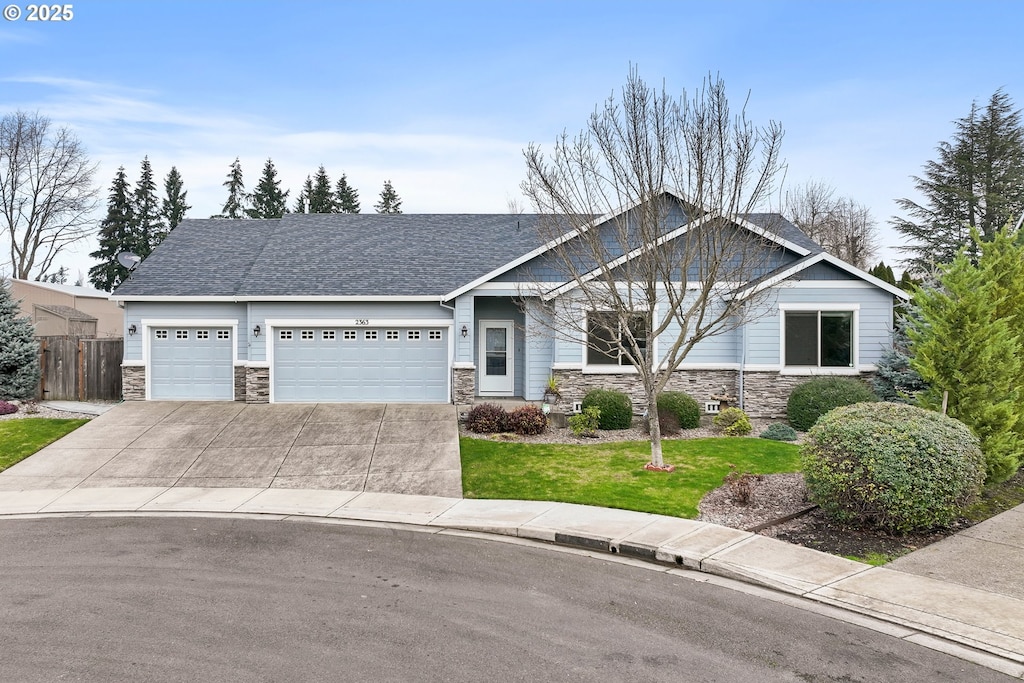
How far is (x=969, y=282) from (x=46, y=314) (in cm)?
3420

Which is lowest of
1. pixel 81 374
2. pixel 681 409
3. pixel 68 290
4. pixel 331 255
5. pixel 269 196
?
pixel 681 409

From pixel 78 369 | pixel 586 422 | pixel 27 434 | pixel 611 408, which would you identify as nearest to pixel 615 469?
pixel 586 422

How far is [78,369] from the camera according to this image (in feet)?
62.9

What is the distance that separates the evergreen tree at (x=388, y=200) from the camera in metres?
54.3

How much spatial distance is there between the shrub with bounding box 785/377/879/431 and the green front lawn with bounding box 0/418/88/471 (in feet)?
54.7

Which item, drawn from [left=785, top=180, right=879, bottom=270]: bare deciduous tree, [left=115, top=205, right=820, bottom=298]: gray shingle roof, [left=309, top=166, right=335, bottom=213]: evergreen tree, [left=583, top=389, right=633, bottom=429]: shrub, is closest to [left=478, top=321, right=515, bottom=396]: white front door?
[left=115, top=205, right=820, bottom=298]: gray shingle roof

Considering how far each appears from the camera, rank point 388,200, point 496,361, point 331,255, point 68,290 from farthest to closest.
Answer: point 388,200
point 68,290
point 331,255
point 496,361

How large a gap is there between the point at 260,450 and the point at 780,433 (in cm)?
1127

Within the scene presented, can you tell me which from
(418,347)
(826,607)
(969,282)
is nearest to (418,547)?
(826,607)

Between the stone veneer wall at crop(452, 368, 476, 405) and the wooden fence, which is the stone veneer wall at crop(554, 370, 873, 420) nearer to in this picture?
the stone veneer wall at crop(452, 368, 476, 405)

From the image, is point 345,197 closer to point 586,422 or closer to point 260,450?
point 260,450

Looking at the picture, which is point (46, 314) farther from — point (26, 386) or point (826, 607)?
point (826, 607)

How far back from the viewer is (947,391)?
33.9ft

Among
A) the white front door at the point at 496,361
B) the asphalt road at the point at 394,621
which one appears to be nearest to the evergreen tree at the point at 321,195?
the white front door at the point at 496,361
